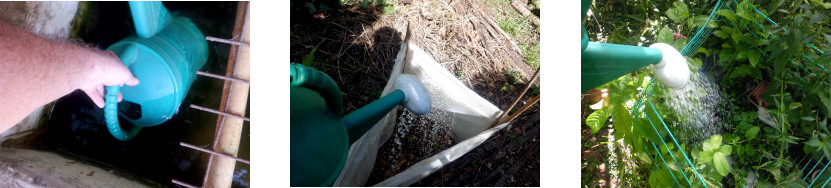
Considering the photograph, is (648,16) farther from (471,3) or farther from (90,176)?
(90,176)

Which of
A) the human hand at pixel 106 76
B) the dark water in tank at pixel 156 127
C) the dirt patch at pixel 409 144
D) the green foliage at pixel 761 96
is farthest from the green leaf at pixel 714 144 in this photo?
the human hand at pixel 106 76

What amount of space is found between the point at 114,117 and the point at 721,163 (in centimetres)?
116

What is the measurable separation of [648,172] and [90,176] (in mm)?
1324

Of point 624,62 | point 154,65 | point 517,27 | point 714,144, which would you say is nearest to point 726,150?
point 714,144

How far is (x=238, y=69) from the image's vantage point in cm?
57

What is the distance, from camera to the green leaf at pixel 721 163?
2.85 ft

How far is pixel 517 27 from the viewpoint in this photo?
0.85 meters

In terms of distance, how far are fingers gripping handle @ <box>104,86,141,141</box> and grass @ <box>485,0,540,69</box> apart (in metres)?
0.68

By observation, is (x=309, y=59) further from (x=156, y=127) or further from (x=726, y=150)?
(x=726, y=150)

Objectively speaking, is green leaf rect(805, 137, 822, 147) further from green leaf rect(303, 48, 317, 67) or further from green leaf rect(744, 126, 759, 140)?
green leaf rect(303, 48, 317, 67)

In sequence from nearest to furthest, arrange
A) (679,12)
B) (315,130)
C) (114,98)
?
(315,130) → (114,98) → (679,12)

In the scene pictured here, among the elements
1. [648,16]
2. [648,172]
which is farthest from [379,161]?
[648,16]

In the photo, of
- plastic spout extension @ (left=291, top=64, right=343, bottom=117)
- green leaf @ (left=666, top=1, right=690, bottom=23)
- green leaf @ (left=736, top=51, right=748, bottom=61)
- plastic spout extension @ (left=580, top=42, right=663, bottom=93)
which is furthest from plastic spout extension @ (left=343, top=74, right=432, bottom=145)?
green leaf @ (left=736, top=51, right=748, bottom=61)

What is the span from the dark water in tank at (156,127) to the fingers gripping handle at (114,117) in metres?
0.01
